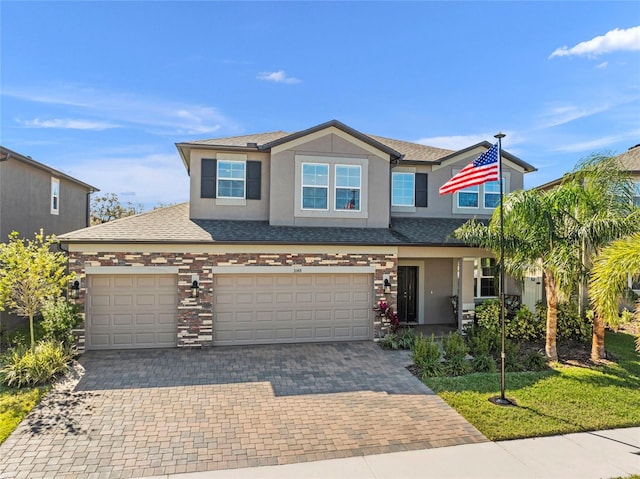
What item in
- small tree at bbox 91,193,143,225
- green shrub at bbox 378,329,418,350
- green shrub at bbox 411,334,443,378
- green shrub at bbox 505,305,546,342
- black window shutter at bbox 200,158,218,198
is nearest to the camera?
green shrub at bbox 411,334,443,378

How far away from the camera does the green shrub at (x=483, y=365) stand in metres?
10.0

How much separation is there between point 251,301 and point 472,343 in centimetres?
672

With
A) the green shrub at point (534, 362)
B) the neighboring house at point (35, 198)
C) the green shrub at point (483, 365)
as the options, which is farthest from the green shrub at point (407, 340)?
the neighboring house at point (35, 198)

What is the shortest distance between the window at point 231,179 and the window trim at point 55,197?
9155 mm

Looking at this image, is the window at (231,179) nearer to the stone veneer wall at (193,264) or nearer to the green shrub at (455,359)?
the stone veneer wall at (193,264)

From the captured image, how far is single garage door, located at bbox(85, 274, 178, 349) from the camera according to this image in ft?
37.8

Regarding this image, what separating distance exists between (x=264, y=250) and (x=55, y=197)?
465 inches

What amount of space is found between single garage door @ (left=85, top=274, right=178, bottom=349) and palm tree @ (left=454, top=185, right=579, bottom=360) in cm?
979

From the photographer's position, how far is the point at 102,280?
11539mm

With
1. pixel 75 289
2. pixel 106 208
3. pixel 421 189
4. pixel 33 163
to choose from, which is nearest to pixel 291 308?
pixel 75 289

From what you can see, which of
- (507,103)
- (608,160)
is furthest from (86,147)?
(608,160)

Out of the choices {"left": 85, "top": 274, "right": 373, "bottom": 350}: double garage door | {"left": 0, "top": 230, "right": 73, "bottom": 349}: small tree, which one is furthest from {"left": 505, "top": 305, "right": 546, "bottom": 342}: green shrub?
{"left": 0, "top": 230, "right": 73, "bottom": 349}: small tree

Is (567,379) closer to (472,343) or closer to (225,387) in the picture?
(472,343)

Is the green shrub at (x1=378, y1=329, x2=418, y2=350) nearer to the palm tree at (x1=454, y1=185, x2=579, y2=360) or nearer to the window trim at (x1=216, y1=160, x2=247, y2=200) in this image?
the palm tree at (x1=454, y1=185, x2=579, y2=360)
